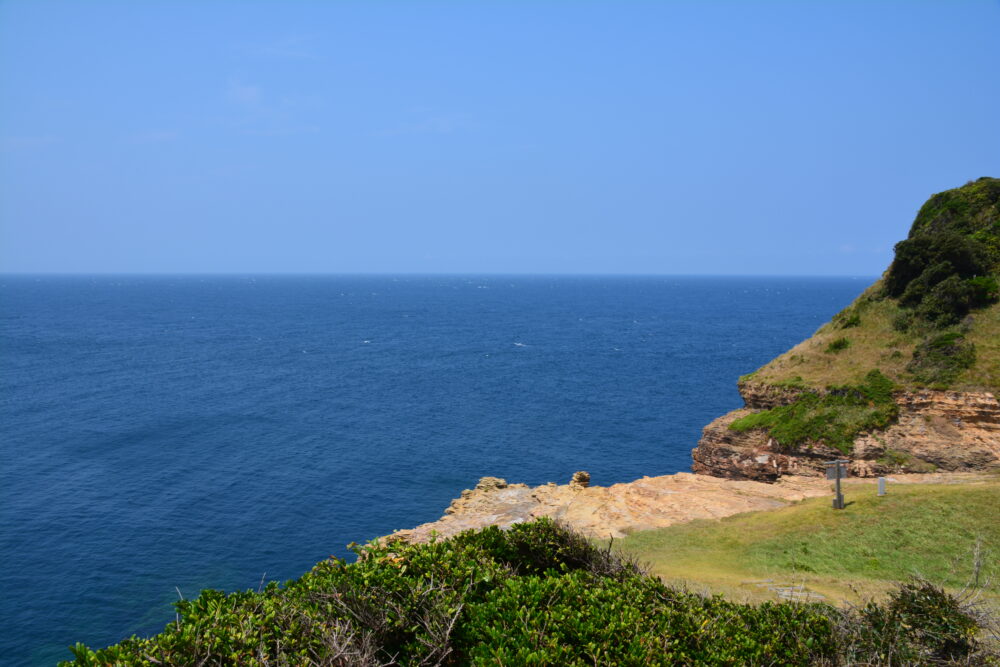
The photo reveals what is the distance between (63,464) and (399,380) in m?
48.5

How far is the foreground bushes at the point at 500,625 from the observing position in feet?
37.5

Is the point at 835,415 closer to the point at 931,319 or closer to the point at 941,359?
the point at 941,359

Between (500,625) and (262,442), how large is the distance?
202ft

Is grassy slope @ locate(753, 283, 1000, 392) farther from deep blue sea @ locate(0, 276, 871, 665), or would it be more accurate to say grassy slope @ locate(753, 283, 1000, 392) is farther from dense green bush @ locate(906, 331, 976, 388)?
deep blue sea @ locate(0, 276, 871, 665)

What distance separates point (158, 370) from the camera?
102688 millimetres

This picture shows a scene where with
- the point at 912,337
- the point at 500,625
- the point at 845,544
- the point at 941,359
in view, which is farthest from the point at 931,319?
the point at 500,625

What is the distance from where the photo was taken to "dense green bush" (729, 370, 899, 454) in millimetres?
46469

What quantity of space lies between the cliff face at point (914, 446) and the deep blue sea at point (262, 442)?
44.7 ft

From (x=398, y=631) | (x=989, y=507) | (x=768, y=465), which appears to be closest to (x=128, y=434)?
(x=768, y=465)

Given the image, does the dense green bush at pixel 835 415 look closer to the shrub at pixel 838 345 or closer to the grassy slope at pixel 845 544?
the shrub at pixel 838 345

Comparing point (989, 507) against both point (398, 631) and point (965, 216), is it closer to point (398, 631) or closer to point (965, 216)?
point (398, 631)

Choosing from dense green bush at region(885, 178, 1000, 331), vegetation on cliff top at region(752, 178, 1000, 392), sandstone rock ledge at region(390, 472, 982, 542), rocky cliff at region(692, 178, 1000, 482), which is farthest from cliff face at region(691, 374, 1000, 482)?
dense green bush at region(885, 178, 1000, 331)

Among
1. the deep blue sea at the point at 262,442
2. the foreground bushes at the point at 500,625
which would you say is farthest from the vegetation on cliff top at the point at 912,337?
the foreground bushes at the point at 500,625

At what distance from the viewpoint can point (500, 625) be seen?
40.7 feet
